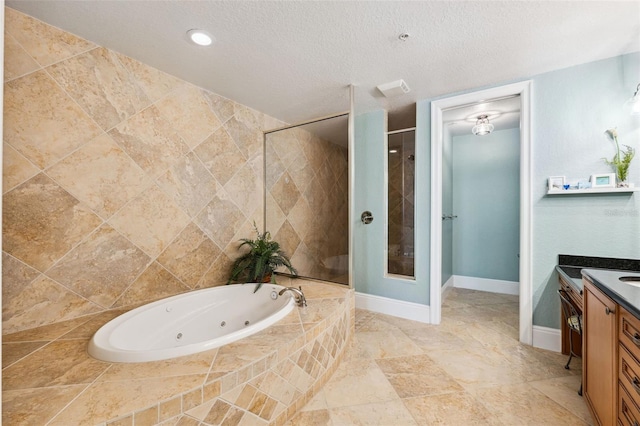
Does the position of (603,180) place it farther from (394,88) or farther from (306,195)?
(306,195)

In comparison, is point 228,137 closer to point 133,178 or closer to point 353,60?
point 133,178

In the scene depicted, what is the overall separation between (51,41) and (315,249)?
2567 mm

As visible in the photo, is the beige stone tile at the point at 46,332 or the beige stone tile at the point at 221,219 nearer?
the beige stone tile at the point at 46,332

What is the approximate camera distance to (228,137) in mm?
2768

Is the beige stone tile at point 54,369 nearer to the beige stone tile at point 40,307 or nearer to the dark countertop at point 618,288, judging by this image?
the beige stone tile at point 40,307

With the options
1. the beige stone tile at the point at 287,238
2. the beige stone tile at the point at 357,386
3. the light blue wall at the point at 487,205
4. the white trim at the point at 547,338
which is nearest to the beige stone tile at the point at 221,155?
the beige stone tile at the point at 287,238

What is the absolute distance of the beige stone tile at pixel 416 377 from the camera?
1.86 metres

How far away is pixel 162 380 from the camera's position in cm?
125

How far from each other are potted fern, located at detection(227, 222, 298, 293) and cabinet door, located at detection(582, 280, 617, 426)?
215 cm

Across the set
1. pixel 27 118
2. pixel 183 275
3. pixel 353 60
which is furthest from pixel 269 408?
pixel 353 60

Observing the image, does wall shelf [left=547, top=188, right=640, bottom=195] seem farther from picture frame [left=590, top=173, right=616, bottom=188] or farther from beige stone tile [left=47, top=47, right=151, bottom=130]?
beige stone tile [left=47, top=47, right=151, bottom=130]

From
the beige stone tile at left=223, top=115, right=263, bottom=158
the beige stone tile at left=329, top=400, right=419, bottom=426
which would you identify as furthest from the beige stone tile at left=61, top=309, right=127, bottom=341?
the beige stone tile at left=223, top=115, right=263, bottom=158

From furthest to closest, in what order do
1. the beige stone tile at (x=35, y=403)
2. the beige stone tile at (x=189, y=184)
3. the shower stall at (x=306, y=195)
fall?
the shower stall at (x=306, y=195) < the beige stone tile at (x=189, y=184) < the beige stone tile at (x=35, y=403)

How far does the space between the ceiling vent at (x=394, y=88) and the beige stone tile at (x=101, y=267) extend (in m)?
2.41
